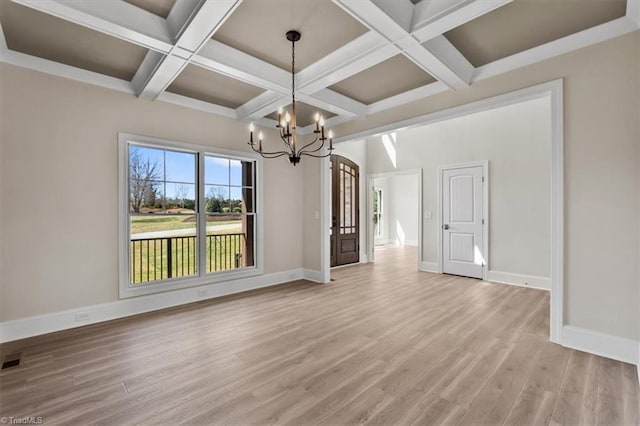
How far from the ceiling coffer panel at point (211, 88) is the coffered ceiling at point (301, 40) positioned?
1.0 inches

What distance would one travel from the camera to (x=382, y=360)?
2584mm

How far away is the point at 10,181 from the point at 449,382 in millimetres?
4557

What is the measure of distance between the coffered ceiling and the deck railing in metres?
2.28

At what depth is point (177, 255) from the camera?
16.5ft

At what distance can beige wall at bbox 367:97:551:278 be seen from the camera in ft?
16.6

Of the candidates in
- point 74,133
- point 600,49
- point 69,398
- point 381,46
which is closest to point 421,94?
point 381,46

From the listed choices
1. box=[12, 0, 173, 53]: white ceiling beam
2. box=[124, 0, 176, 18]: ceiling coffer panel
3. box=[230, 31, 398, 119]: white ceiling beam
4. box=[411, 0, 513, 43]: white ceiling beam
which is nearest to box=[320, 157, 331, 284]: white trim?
box=[230, 31, 398, 119]: white ceiling beam

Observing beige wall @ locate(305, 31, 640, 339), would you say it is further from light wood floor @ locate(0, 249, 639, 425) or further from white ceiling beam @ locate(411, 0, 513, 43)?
white ceiling beam @ locate(411, 0, 513, 43)

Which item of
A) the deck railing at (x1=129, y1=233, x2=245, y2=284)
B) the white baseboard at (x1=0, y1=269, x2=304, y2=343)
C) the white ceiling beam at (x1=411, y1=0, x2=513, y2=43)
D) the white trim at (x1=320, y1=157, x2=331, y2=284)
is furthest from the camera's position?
the white trim at (x1=320, y1=157, x2=331, y2=284)

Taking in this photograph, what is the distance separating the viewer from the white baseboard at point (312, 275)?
18.4ft

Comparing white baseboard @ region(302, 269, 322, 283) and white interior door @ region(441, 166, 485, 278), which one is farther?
white interior door @ region(441, 166, 485, 278)

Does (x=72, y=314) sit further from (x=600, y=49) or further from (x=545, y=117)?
(x=545, y=117)

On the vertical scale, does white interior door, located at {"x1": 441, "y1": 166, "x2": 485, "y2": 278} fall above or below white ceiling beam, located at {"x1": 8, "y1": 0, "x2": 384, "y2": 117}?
below

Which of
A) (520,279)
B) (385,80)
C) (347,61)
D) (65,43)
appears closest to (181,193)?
(65,43)
